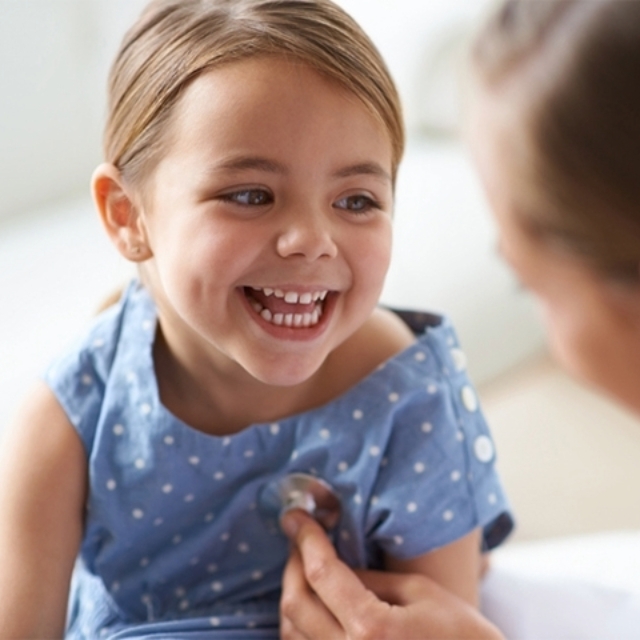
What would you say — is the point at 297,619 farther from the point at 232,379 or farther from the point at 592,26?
the point at 592,26

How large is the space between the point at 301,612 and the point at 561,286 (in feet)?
1.30

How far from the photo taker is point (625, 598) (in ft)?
3.34

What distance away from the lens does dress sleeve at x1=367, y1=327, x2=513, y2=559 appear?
91 cm

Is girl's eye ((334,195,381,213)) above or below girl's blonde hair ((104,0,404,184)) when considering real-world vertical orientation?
below

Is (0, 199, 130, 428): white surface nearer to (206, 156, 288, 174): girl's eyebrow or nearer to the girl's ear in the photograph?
the girl's ear

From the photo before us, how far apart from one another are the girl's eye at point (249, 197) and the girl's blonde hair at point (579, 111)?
245 millimetres

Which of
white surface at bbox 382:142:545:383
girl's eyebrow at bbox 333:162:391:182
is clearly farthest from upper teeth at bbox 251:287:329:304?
white surface at bbox 382:142:545:383

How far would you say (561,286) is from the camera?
2.13ft

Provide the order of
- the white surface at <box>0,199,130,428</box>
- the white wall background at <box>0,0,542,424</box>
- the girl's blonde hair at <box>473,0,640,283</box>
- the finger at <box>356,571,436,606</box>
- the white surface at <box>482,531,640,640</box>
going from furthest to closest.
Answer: the white wall background at <box>0,0,542,424</box> → the white surface at <box>0,199,130,428</box> → the white surface at <box>482,531,640,640</box> → the finger at <box>356,571,436,606</box> → the girl's blonde hair at <box>473,0,640,283</box>

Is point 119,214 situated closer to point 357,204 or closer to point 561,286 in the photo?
point 357,204

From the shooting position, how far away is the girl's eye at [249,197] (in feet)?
2.69

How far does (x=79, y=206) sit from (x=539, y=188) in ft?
4.11

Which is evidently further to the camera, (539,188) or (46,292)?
(46,292)

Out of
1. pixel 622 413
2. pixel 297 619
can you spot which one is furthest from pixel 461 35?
pixel 297 619
